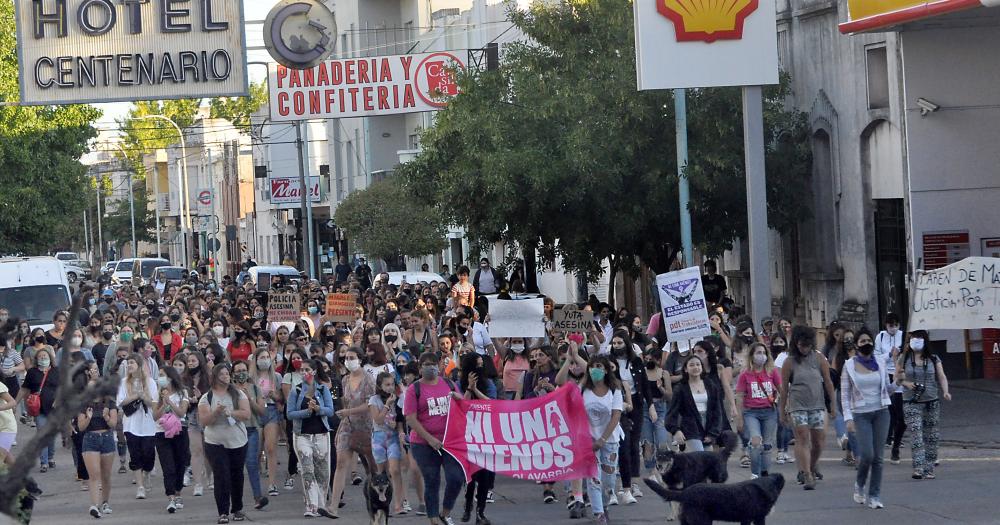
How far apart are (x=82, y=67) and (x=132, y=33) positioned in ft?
2.83

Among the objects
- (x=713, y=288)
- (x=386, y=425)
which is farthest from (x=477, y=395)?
(x=713, y=288)

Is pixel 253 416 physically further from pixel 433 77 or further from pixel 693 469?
pixel 433 77

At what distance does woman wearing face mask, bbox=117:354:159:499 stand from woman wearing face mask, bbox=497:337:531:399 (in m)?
3.83

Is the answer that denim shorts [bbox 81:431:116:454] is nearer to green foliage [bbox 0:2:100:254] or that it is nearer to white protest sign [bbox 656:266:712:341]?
white protest sign [bbox 656:266:712:341]

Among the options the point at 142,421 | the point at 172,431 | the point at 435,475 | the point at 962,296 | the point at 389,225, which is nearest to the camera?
the point at 435,475

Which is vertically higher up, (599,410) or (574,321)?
(574,321)

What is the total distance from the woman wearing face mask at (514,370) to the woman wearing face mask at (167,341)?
20.4ft

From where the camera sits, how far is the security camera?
70.3 feet

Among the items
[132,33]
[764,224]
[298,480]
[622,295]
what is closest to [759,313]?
[764,224]

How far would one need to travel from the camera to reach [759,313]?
20719 millimetres

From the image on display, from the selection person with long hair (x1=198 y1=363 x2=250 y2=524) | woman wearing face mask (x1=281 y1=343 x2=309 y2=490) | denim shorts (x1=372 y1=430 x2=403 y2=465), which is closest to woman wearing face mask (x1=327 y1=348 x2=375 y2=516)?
denim shorts (x1=372 y1=430 x2=403 y2=465)

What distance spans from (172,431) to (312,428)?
5.62 ft

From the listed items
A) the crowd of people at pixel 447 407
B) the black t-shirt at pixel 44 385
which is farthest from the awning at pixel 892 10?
the black t-shirt at pixel 44 385

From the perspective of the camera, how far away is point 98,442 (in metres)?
15.0
